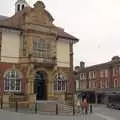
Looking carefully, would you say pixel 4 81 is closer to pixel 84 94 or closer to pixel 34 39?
pixel 34 39

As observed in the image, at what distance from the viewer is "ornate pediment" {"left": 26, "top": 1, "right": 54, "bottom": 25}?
4148 cm

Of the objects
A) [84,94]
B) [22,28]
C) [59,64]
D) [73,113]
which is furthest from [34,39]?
[84,94]

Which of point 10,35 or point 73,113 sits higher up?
point 10,35

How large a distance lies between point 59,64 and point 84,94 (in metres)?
41.8

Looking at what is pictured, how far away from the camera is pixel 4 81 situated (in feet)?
128

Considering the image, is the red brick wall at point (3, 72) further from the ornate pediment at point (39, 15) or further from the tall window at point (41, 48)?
the ornate pediment at point (39, 15)

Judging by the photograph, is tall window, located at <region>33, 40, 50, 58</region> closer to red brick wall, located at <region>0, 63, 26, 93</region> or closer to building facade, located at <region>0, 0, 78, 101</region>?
building facade, located at <region>0, 0, 78, 101</region>

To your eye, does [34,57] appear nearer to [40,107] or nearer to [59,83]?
[59,83]

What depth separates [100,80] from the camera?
3162 inches

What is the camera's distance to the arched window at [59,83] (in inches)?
1692

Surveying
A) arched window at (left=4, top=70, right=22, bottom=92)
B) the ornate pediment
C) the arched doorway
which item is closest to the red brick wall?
arched window at (left=4, top=70, right=22, bottom=92)

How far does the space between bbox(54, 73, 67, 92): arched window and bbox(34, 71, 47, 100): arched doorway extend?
56.8 inches

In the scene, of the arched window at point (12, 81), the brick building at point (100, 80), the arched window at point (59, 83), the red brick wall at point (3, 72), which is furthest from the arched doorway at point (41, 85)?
the brick building at point (100, 80)

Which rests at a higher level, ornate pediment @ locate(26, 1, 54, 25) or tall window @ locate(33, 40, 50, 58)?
ornate pediment @ locate(26, 1, 54, 25)
